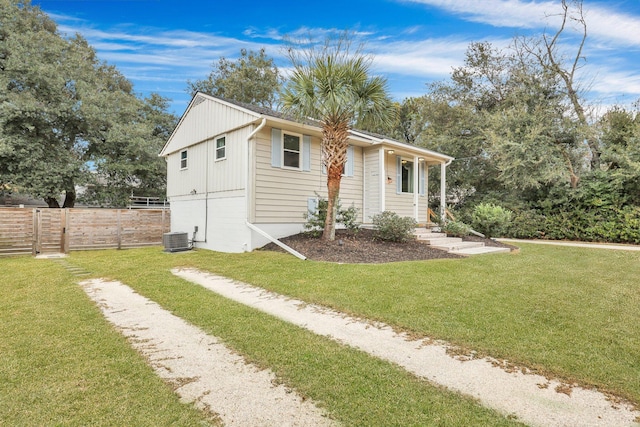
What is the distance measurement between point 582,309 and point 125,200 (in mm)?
22105

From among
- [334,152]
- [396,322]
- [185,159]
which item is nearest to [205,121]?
[185,159]

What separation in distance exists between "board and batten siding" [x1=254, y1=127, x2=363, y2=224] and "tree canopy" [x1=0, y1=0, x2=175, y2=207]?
478 inches

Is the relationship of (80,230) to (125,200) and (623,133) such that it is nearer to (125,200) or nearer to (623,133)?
(125,200)

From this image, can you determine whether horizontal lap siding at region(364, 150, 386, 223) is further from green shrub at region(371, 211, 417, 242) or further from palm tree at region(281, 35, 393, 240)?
palm tree at region(281, 35, 393, 240)

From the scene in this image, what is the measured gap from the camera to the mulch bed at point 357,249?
26.7 feet

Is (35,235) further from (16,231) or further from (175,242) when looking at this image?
(175,242)

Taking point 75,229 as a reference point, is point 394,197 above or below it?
above

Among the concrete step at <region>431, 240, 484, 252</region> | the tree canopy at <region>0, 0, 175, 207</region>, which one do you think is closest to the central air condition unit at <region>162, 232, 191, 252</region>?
the concrete step at <region>431, 240, 484, 252</region>

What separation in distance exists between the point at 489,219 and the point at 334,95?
356 inches

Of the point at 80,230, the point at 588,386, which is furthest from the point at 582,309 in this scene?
the point at 80,230

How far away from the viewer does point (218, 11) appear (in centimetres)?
1294

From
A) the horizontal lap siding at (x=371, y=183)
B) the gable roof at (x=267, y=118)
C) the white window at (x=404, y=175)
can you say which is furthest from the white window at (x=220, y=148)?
the white window at (x=404, y=175)

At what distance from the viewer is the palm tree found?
8719mm

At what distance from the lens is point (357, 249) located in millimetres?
8859
